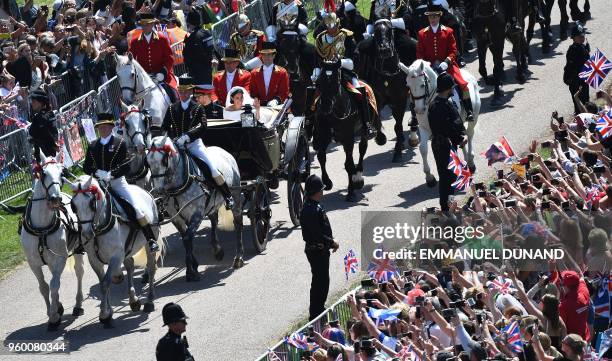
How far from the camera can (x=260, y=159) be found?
2419 cm

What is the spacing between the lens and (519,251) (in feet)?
58.2

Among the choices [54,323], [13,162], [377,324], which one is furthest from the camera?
[13,162]

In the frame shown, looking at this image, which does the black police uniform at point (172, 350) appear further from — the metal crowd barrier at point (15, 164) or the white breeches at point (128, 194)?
the metal crowd barrier at point (15, 164)

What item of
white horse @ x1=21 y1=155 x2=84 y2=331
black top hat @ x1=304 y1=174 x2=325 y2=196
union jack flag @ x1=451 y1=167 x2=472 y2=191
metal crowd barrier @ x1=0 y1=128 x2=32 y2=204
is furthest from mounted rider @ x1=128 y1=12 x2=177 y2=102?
black top hat @ x1=304 y1=174 x2=325 y2=196

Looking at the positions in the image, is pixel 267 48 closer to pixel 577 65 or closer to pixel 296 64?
pixel 296 64

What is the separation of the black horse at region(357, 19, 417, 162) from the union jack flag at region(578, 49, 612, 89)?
13.9ft

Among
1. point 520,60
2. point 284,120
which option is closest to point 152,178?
point 284,120

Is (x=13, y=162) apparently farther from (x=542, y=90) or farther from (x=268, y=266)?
(x=542, y=90)

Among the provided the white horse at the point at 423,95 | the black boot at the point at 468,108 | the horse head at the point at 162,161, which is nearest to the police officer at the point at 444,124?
the white horse at the point at 423,95

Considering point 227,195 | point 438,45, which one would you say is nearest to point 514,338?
point 227,195

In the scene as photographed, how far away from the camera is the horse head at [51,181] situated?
67.4ft

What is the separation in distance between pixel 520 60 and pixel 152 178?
11973 millimetres

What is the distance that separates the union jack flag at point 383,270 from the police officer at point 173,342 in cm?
332

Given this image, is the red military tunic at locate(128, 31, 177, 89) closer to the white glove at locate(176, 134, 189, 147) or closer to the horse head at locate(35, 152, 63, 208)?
the white glove at locate(176, 134, 189, 147)
